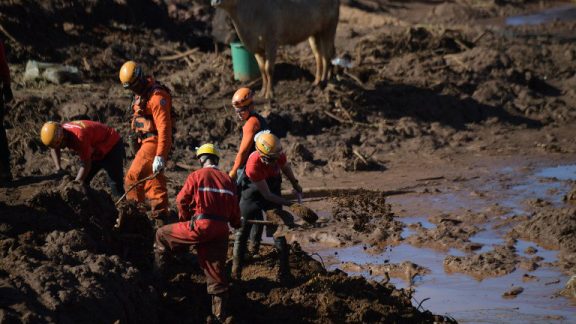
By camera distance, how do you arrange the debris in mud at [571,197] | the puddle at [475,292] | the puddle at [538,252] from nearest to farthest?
the puddle at [475,292]
the puddle at [538,252]
the debris in mud at [571,197]

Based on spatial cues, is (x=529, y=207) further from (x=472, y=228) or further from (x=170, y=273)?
(x=170, y=273)

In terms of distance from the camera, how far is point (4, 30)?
18.7 meters

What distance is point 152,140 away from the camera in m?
10.6

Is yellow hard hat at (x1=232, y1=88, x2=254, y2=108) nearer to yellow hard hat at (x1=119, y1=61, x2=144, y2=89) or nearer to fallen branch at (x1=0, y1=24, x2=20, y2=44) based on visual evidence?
yellow hard hat at (x1=119, y1=61, x2=144, y2=89)

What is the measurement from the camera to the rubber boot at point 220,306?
8.42 metres

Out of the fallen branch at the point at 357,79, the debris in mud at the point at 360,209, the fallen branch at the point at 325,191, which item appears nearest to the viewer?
the debris in mud at the point at 360,209

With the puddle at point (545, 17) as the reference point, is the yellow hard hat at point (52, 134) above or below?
below

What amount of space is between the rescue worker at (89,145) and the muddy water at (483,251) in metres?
2.54

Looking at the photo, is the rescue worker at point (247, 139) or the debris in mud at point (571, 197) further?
the debris in mud at point (571, 197)

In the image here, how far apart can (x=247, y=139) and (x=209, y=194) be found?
7.40 feet

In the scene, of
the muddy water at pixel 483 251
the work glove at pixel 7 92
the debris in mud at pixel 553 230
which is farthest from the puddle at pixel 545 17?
the work glove at pixel 7 92

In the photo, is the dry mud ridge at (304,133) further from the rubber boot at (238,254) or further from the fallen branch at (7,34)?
the rubber boot at (238,254)

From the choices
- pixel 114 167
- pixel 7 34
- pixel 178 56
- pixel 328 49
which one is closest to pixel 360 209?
pixel 114 167

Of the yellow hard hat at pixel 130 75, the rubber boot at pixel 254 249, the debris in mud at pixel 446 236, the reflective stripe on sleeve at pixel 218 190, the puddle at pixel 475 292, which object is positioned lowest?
the puddle at pixel 475 292
